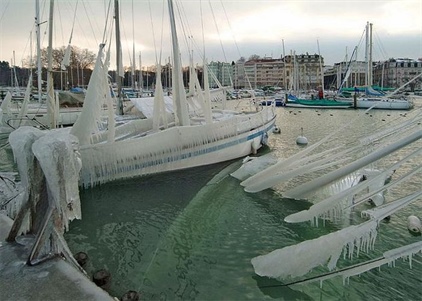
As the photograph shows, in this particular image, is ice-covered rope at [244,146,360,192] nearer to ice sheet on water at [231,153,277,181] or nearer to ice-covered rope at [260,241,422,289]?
ice sheet on water at [231,153,277,181]

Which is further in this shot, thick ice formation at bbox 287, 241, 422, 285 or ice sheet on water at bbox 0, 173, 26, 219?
ice sheet on water at bbox 0, 173, 26, 219

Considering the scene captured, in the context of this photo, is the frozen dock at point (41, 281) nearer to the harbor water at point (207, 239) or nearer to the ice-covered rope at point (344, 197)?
the harbor water at point (207, 239)

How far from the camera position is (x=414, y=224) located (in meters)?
9.18

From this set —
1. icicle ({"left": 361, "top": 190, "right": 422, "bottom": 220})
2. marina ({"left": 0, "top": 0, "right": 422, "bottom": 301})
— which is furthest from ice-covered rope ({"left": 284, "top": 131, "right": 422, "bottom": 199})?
icicle ({"left": 361, "top": 190, "right": 422, "bottom": 220})

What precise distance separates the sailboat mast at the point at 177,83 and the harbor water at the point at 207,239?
3033 mm

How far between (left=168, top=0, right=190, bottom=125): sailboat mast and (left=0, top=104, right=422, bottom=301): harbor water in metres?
3.03

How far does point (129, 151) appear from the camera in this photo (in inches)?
526

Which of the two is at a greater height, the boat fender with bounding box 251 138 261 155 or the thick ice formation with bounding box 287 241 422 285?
the boat fender with bounding box 251 138 261 155

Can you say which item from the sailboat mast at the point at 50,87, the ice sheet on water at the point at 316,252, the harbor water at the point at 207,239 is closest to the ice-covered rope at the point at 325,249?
the ice sheet on water at the point at 316,252

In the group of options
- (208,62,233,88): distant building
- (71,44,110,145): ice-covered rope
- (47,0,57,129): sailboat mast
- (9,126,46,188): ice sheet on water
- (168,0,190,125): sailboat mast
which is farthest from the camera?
(208,62,233,88): distant building

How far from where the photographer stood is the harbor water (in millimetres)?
6512

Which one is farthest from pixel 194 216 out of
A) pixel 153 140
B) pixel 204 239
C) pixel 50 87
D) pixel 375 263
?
pixel 50 87

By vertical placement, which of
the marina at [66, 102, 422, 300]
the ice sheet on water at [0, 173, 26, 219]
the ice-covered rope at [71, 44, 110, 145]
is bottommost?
the marina at [66, 102, 422, 300]

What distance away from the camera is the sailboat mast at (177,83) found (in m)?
15.8
